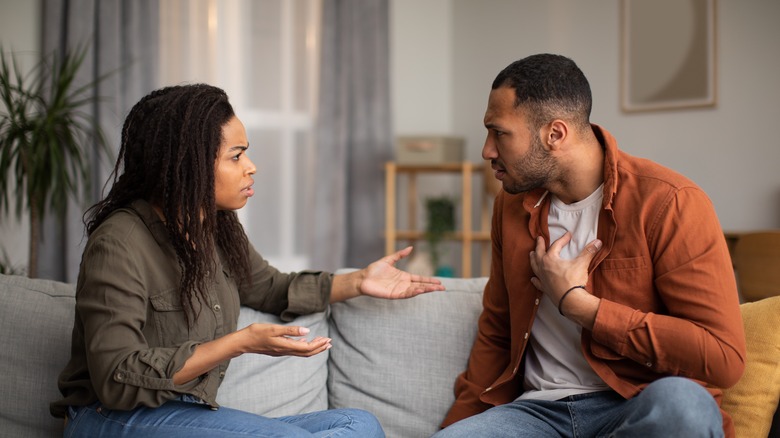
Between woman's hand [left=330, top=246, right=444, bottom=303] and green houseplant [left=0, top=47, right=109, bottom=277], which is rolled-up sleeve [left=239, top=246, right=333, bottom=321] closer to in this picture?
woman's hand [left=330, top=246, right=444, bottom=303]

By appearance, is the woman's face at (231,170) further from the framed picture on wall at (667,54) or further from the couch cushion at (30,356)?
the framed picture on wall at (667,54)

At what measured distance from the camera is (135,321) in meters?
1.44

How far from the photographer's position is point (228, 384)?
182 cm

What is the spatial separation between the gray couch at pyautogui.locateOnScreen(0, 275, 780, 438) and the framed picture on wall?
2.53 metres

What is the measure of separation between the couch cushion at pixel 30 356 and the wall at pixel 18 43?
1.88 m

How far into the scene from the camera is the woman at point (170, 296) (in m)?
1.41

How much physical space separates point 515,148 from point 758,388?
2.38ft

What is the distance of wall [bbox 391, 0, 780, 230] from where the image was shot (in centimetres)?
380

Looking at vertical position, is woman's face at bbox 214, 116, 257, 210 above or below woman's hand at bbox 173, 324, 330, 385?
above

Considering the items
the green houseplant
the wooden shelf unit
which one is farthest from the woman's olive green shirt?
the wooden shelf unit

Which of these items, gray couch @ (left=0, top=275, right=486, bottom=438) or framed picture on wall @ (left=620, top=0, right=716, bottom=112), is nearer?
gray couch @ (left=0, top=275, right=486, bottom=438)

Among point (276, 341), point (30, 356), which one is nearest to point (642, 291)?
point (276, 341)

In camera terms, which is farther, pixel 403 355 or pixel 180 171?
pixel 403 355

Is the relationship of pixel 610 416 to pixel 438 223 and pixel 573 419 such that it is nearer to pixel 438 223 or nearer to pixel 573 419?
pixel 573 419
